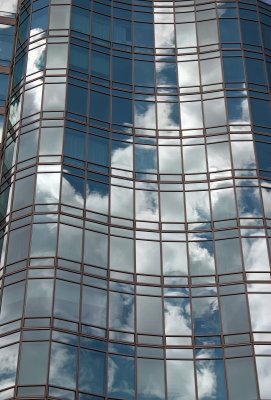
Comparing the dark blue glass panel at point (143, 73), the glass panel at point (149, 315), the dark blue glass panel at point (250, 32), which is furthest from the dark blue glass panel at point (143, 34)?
the glass panel at point (149, 315)

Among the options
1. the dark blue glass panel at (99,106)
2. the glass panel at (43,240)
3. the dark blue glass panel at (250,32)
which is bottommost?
the glass panel at (43,240)

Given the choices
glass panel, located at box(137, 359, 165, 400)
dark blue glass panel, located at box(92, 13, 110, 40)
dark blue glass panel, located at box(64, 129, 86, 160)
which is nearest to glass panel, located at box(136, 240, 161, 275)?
glass panel, located at box(137, 359, 165, 400)

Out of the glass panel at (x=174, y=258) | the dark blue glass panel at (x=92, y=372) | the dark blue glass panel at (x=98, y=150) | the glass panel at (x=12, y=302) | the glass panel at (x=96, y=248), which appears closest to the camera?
the dark blue glass panel at (x=92, y=372)

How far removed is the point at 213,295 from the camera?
1388 inches

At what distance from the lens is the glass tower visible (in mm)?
32750

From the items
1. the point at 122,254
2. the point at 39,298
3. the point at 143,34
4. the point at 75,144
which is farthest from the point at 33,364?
the point at 143,34

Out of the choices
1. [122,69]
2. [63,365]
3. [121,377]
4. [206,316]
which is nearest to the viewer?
[63,365]

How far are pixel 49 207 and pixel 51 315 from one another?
587cm

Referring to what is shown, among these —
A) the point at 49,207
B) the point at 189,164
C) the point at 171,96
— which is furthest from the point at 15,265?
the point at 171,96

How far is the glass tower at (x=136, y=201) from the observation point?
107 feet

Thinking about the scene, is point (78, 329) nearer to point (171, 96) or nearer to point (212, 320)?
point (212, 320)

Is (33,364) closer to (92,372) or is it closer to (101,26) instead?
(92,372)

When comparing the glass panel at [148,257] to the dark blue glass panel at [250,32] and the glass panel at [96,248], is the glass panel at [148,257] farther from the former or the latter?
the dark blue glass panel at [250,32]

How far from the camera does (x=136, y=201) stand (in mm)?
38156
